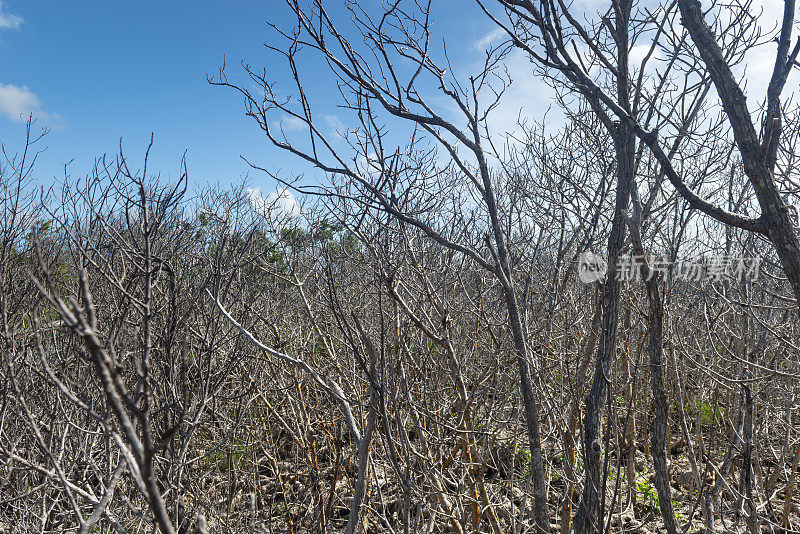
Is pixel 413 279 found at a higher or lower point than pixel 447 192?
lower

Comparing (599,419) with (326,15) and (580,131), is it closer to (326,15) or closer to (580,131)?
(326,15)

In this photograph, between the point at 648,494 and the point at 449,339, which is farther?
the point at 648,494

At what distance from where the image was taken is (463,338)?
4.30 m

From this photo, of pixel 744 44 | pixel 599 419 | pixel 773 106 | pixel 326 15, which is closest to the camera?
pixel 773 106

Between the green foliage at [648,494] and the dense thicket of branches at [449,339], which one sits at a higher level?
the dense thicket of branches at [449,339]

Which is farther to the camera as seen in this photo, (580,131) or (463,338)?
(580,131)

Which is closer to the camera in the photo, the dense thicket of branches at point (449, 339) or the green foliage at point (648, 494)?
the dense thicket of branches at point (449, 339)

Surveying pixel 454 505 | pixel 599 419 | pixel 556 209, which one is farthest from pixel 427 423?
pixel 556 209

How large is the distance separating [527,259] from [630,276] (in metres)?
1.38

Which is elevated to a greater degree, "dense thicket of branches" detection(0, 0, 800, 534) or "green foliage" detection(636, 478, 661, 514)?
"dense thicket of branches" detection(0, 0, 800, 534)

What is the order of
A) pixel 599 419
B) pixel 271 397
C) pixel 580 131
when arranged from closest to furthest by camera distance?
pixel 599 419
pixel 580 131
pixel 271 397

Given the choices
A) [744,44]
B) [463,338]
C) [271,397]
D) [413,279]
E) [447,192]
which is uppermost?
[744,44]

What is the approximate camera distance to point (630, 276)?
3248 millimetres

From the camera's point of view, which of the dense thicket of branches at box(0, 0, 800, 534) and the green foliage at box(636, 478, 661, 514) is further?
the green foliage at box(636, 478, 661, 514)
